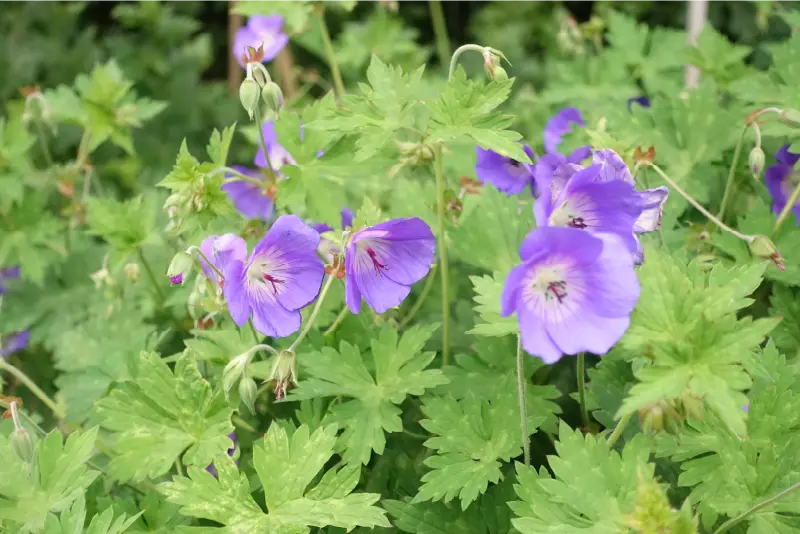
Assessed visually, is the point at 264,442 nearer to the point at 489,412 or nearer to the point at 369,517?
the point at 369,517

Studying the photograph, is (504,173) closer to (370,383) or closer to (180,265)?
(370,383)

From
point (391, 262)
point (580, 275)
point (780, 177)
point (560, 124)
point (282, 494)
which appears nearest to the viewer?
point (580, 275)

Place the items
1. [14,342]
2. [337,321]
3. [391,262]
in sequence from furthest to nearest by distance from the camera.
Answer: [14,342] → [337,321] → [391,262]

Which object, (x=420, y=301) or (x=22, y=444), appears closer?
(x=22, y=444)

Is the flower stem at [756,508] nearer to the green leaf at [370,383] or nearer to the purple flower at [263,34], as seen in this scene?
the green leaf at [370,383]

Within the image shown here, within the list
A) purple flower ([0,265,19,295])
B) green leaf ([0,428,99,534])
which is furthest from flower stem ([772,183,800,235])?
purple flower ([0,265,19,295])

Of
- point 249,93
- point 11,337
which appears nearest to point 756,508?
point 249,93
